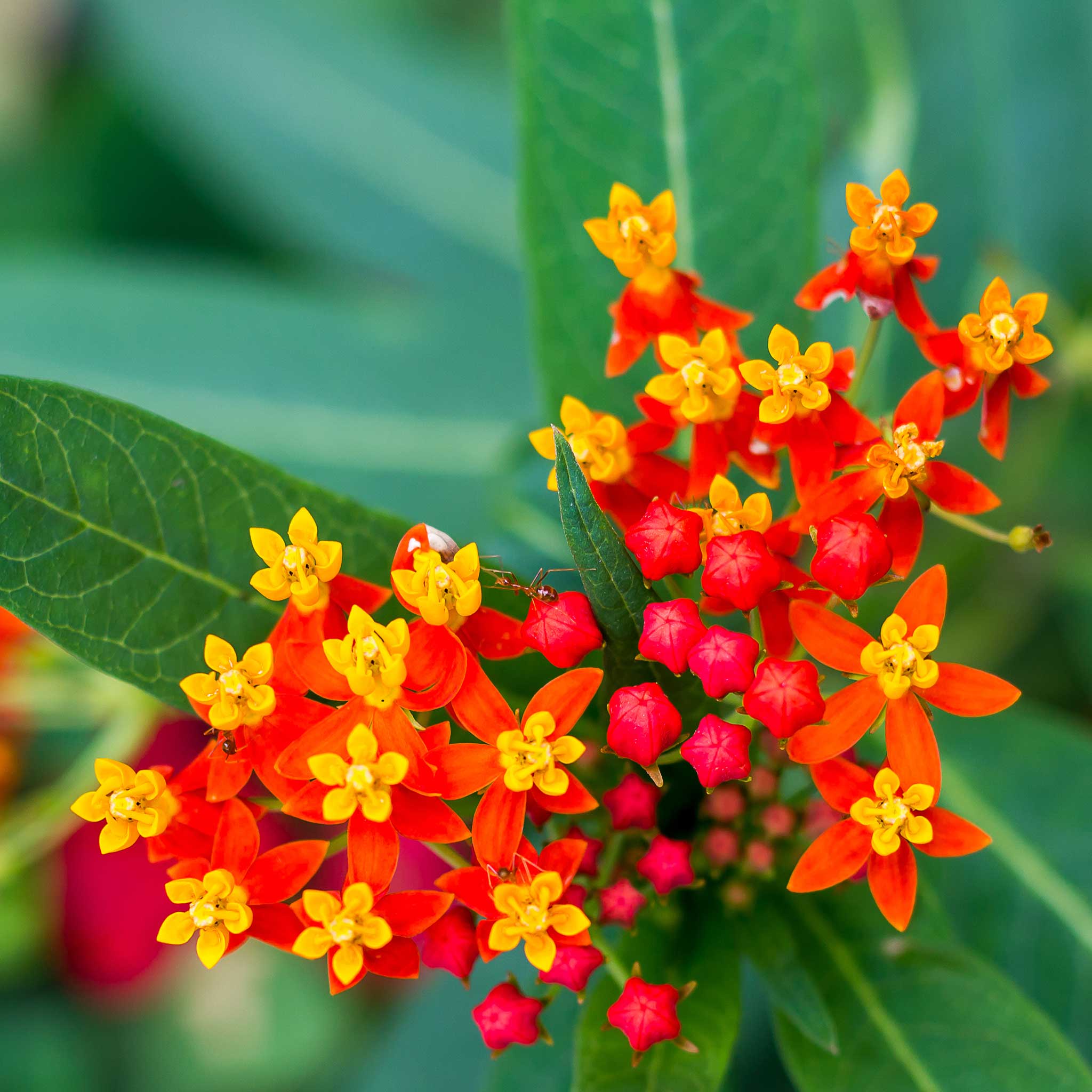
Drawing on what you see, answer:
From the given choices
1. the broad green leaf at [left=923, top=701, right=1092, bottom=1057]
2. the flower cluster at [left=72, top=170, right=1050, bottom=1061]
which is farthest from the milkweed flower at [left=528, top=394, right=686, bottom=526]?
the broad green leaf at [left=923, top=701, right=1092, bottom=1057]

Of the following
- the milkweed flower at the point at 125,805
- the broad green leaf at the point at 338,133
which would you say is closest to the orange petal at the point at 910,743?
the milkweed flower at the point at 125,805

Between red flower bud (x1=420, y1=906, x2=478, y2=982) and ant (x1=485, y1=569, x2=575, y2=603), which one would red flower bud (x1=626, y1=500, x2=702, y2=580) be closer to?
ant (x1=485, y1=569, x2=575, y2=603)

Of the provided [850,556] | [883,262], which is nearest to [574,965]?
[850,556]

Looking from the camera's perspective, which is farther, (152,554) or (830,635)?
(152,554)

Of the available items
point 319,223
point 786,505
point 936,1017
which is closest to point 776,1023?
point 936,1017

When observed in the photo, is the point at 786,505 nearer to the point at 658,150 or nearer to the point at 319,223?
the point at 658,150

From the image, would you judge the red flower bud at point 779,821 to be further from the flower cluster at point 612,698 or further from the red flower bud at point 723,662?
the red flower bud at point 723,662

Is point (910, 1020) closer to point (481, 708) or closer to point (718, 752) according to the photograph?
point (718, 752)
